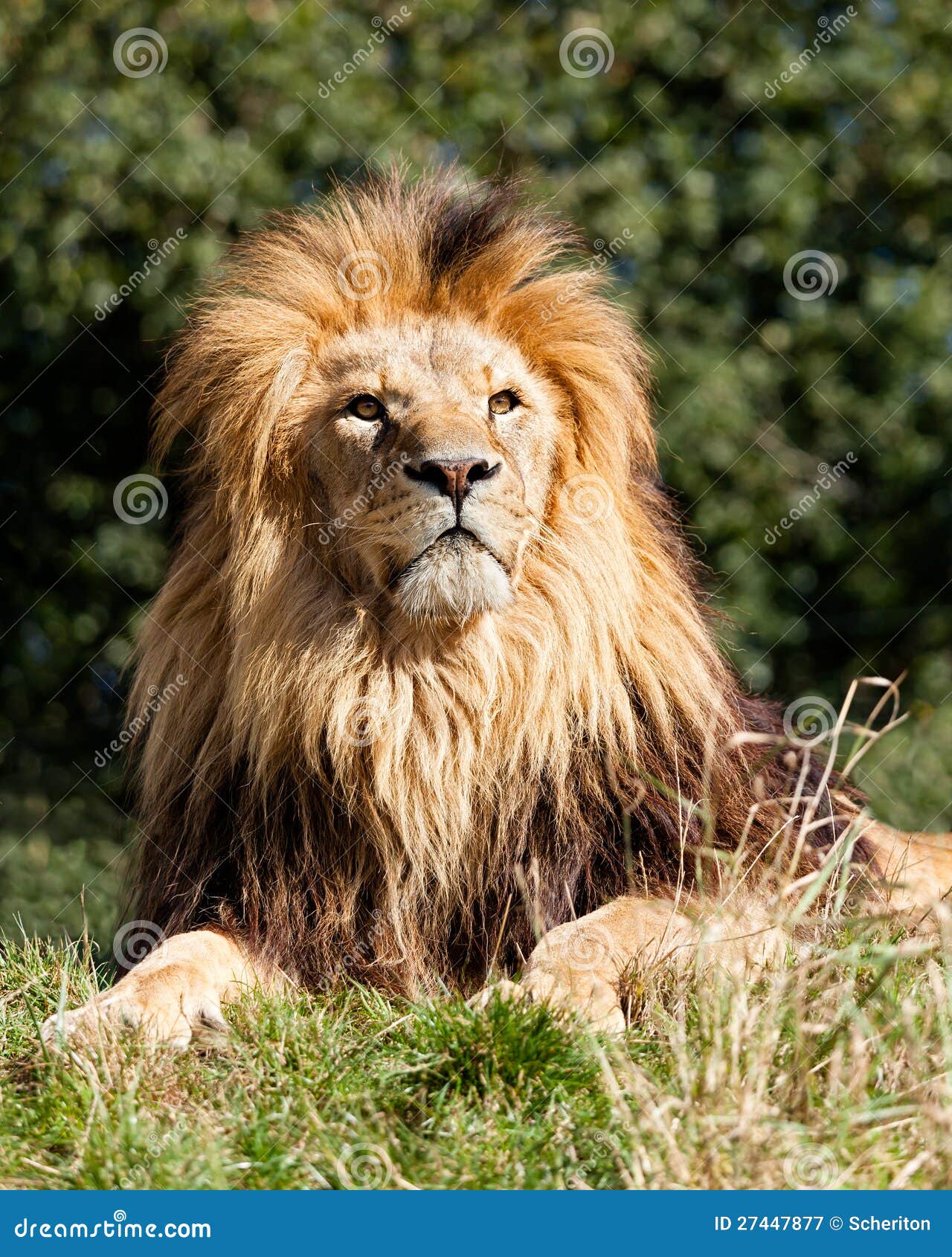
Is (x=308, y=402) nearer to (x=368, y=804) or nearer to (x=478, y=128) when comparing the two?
(x=368, y=804)

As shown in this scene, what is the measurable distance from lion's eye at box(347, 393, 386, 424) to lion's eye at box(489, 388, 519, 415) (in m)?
0.29

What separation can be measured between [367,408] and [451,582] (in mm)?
604

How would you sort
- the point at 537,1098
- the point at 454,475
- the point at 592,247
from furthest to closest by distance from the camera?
1. the point at 592,247
2. the point at 454,475
3. the point at 537,1098

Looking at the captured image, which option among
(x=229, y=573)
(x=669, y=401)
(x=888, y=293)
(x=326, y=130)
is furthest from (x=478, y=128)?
(x=229, y=573)

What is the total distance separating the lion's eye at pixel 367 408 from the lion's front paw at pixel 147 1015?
1461 millimetres

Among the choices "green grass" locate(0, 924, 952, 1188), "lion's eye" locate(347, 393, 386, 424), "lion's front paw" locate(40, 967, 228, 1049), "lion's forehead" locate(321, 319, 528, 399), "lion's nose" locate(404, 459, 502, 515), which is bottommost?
"lion's front paw" locate(40, 967, 228, 1049)

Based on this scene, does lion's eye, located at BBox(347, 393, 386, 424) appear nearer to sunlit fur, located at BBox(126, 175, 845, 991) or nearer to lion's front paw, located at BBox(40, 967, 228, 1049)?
sunlit fur, located at BBox(126, 175, 845, 991)

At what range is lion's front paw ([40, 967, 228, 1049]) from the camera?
9.84 feet

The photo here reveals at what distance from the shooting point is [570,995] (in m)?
2.95

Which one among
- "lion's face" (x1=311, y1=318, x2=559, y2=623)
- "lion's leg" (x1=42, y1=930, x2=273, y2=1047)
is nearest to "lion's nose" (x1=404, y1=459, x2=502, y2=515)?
"lion's face" (x1=311, y1=318, x2=559, y2=623)

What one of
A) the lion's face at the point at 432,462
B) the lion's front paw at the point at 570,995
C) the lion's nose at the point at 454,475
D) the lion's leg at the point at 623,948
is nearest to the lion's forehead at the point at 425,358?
the lion's face at the point at 432,462

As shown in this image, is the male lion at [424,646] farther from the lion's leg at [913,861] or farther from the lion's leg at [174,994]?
the lion's leg at [913,861]

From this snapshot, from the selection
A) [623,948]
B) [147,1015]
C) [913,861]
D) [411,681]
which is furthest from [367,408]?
[913,861]

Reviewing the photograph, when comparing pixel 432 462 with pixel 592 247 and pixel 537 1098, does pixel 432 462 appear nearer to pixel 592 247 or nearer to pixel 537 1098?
pixel 537 1098
